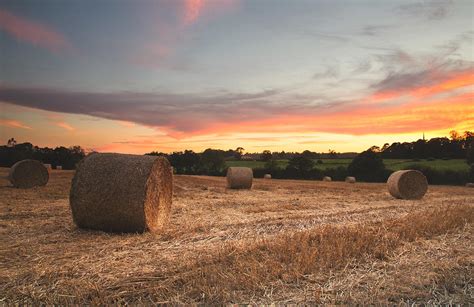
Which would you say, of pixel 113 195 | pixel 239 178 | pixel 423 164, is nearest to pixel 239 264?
pixel 113 195

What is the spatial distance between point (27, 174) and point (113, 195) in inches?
506

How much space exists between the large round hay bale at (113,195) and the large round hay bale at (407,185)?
43.0 feet

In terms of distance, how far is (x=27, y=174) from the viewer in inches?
733

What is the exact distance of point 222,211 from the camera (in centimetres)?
1162

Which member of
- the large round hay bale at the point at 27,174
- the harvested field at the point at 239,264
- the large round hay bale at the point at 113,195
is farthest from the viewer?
the large round hay bale at the point at 27,174

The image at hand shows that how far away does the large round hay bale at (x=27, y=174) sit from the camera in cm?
1827

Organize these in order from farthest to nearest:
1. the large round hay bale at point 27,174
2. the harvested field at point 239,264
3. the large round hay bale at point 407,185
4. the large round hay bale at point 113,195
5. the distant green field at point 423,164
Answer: the distant green field at point 423,164, the large round hay bale at point 27,174, the large round hay bale at point 407,185, the large round hay bale at point 113,195, the harvested field at point 239,264

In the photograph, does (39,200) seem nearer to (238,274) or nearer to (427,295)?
(238,274)

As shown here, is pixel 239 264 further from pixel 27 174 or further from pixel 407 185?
pixel 27 174

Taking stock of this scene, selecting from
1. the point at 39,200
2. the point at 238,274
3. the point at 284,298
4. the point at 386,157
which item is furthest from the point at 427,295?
the point at 386,157

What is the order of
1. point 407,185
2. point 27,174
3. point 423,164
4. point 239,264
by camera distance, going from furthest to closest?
1. point 423,164
2. point 27,174
3. point 407,185
4. point 239,264

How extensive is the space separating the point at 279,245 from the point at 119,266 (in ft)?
7.86

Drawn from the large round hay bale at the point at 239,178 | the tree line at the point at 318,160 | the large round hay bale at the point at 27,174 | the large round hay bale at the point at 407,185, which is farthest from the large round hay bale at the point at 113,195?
the tree line at the point at 318,160

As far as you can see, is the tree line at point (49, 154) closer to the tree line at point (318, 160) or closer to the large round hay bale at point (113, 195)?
the tree line at point (318, 160)
